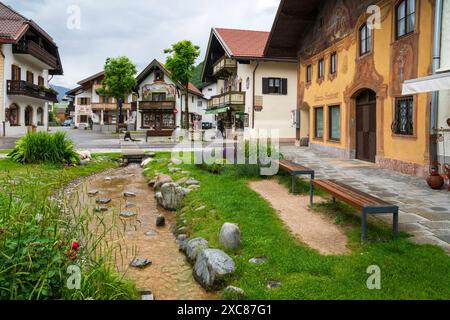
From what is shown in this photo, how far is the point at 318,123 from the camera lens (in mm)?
18984

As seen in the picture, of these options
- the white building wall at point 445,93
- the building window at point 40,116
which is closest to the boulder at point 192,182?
the white building wall at point 445,93

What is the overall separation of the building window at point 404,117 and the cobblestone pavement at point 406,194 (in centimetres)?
125

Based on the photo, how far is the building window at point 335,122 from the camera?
16.5 meters

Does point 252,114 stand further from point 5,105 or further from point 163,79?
point 163,79

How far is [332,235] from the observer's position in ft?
18.6

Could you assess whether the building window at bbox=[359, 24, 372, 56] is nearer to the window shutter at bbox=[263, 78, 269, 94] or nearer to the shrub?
the shrub

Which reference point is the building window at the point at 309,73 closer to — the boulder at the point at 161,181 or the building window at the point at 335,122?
the building window at the point at 335,122

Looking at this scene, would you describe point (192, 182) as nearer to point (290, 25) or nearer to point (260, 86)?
point (290, 25)

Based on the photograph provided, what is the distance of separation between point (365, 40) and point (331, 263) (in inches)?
454

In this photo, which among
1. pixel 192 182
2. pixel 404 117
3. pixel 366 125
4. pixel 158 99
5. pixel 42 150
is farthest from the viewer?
pixel 158 99

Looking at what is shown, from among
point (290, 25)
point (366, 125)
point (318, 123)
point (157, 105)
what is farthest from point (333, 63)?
point (157, 105)

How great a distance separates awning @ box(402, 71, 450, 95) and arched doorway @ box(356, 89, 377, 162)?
5109 mm
